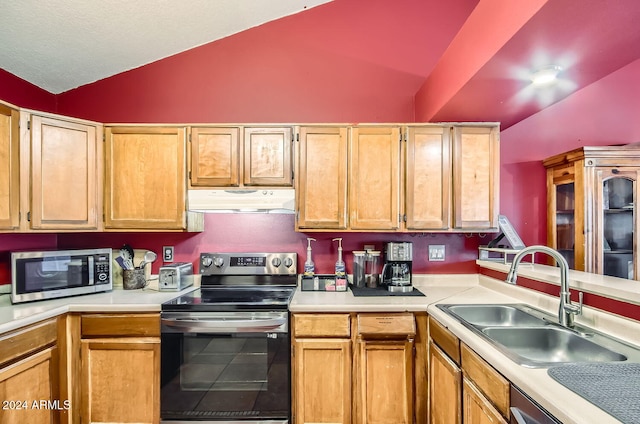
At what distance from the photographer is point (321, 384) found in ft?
6.28

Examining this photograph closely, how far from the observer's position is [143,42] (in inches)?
92.7

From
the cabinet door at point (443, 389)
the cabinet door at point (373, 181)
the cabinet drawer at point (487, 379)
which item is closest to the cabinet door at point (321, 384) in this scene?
the cabinet door at point (443, 389)

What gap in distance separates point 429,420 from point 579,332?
98 centimetres

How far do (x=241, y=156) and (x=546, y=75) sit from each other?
5.95 ft

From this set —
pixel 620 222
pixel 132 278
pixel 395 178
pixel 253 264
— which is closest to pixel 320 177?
pixel 395 178

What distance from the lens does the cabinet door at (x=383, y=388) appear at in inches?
75.4

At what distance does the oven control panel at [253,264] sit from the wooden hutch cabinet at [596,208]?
2.08 meters

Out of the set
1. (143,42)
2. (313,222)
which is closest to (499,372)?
(313,222)

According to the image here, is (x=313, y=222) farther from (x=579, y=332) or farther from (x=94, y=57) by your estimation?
(x=94, y=57)

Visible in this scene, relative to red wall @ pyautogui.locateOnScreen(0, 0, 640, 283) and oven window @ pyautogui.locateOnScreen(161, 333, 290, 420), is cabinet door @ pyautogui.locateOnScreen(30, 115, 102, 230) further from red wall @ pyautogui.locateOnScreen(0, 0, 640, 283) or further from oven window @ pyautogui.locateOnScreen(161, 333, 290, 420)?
oven window @ pyautogui.locateOnScreen(161, 333, 290, 420)

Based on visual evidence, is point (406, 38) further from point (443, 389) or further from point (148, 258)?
point (148, 258)

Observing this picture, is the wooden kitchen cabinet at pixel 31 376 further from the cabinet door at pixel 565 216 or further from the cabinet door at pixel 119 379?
the cabinet door at pixel 565 216

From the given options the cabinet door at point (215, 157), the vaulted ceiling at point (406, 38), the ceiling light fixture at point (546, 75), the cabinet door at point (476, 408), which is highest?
the vaulted ceiling at point (406, 38)

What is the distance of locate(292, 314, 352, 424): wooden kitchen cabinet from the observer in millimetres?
1909
